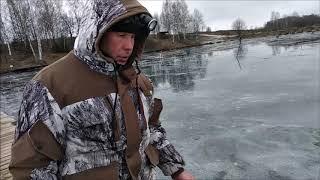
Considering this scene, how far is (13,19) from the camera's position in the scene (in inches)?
2169

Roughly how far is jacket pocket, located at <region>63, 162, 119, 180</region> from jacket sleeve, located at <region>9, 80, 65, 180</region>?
11 cm

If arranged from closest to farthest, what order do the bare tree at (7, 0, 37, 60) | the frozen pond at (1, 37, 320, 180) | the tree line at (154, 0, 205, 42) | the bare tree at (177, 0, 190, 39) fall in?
the frozen pond at (1, 37, 320, 180) → the bare tree at (7, 0, 37, 60) → the tree line at (154, 0, 205, 42) → the bare tree at (177, 0, 190, 39)

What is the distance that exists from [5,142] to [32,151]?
661 cm

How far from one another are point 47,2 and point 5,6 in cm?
621

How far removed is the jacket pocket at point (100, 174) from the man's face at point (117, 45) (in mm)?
519

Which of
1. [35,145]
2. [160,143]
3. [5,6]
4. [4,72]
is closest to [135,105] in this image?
[160,143]

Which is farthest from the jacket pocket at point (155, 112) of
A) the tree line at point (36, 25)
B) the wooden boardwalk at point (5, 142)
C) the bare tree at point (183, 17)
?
the bare tree at point (183, 17)

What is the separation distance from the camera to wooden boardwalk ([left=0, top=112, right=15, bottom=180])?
19.4 ft

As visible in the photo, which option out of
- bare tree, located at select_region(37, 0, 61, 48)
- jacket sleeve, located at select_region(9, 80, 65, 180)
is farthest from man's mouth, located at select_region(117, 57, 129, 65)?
bare tree, located at select_region(37, 0, 61, 48)

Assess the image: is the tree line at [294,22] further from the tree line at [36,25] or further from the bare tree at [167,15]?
the tree line at [36,25]

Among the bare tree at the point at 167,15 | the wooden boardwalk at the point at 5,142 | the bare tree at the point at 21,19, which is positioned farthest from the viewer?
the bare tree at the point at 167,15

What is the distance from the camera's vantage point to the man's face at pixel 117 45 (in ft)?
6.24

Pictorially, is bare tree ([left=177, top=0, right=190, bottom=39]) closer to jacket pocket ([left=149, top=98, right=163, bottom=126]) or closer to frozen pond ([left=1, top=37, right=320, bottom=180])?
frozen pond ([left=1, top=37, right=320, bottom=180])

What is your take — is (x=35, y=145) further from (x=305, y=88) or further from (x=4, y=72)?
(x=4, y=72)
